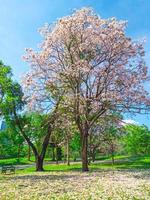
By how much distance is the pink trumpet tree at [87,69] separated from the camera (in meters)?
45.2

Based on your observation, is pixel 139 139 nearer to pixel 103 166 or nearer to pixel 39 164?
pixel 103 166

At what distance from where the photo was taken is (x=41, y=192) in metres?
23.0

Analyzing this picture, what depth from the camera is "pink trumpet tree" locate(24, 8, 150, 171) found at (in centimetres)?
4516

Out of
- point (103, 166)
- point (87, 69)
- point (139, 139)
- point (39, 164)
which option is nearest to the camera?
point (87, 69)

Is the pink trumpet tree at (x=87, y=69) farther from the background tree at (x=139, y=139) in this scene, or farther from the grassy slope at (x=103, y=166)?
the background tree at (x=139, y=139)

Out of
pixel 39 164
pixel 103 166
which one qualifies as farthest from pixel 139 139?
pixel 39 164

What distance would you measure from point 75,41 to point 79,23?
2266mm

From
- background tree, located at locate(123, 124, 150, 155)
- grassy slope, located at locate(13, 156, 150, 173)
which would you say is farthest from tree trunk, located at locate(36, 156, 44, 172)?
→ background tree, located at locate(123, 124, 150, 155)

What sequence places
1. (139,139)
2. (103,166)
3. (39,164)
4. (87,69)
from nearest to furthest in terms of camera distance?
(87,69), (39,164), (103,166), (139,139)

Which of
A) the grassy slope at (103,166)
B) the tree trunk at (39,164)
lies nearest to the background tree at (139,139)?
the grassy slope at (103,166)

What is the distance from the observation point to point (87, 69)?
4359 centimetres

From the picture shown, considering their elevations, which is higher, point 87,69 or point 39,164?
point 87,69

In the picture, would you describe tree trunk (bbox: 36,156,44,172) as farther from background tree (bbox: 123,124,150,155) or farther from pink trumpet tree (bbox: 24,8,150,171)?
background tree (bbox: 123,124,150,155)

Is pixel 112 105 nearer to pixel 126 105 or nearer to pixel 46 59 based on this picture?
pixel 126 105
